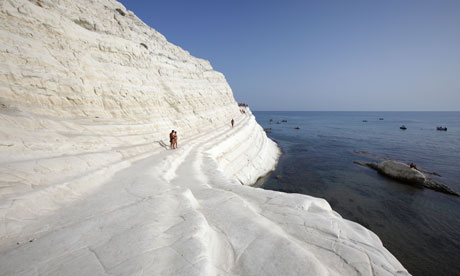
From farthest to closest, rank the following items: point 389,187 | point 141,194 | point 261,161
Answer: point 261,161
point 389,187
point 141,194

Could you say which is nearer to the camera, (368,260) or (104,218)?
(368,260)

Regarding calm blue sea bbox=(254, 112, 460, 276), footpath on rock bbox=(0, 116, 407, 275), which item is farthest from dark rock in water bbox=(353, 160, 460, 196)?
footpath on rock bbox=(0, 116, 407, 275)

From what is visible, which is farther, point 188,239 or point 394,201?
point 394,201

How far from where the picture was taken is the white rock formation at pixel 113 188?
Result: 2.72 meters

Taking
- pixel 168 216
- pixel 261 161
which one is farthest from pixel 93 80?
pixel 261 161

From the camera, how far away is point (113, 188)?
5.12 metres

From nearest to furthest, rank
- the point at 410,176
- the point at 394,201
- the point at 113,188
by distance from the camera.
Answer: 1. the point at 113,188
2. the point at 394,201
3. the point at 410,176

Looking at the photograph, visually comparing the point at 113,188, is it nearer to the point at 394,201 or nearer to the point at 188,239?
the point at 188,239

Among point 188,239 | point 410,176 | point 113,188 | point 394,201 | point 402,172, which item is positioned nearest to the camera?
point 188,239

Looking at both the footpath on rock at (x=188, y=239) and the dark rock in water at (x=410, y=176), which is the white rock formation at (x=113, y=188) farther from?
the dark rock in water at (x=410, y=176)

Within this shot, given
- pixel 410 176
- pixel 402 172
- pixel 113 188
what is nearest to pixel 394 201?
pixel 410 176

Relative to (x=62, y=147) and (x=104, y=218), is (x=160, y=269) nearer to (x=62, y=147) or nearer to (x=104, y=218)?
(x=104, y=218)

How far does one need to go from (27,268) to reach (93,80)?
8.38 metres

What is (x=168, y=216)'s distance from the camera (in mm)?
3750
